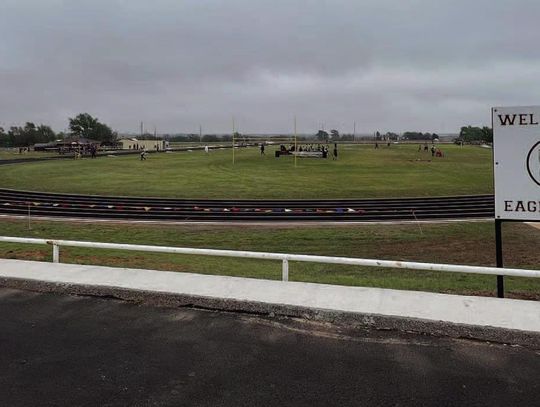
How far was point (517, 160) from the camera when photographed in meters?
5.68

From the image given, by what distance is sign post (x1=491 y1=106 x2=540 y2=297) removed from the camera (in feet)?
18.3

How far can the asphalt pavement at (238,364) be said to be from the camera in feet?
11.9

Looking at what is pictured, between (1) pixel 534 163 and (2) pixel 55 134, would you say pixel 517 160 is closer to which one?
(1) pixel 534 163

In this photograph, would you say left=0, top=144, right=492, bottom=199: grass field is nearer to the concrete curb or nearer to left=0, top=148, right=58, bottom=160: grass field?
left=0, top=148, right=58, bottom=160: grass field

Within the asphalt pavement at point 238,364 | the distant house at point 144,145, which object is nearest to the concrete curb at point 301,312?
the asphalt pavement at point 238,364

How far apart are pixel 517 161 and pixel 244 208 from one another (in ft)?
83.3

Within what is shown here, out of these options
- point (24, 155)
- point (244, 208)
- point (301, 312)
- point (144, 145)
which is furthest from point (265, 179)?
point (144, 145)

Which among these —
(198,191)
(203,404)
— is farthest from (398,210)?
(203,404)

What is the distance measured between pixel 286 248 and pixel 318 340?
50.4 ft

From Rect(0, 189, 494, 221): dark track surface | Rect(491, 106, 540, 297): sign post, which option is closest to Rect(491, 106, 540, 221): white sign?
Rect(491, 106, 540, 297): sign post

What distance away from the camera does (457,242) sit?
68.8 ft

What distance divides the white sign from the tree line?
138313 millimetres

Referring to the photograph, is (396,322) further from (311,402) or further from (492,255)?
(492,255)

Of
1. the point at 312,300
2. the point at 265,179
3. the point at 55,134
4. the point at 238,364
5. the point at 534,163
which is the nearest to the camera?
the point at 238,364
